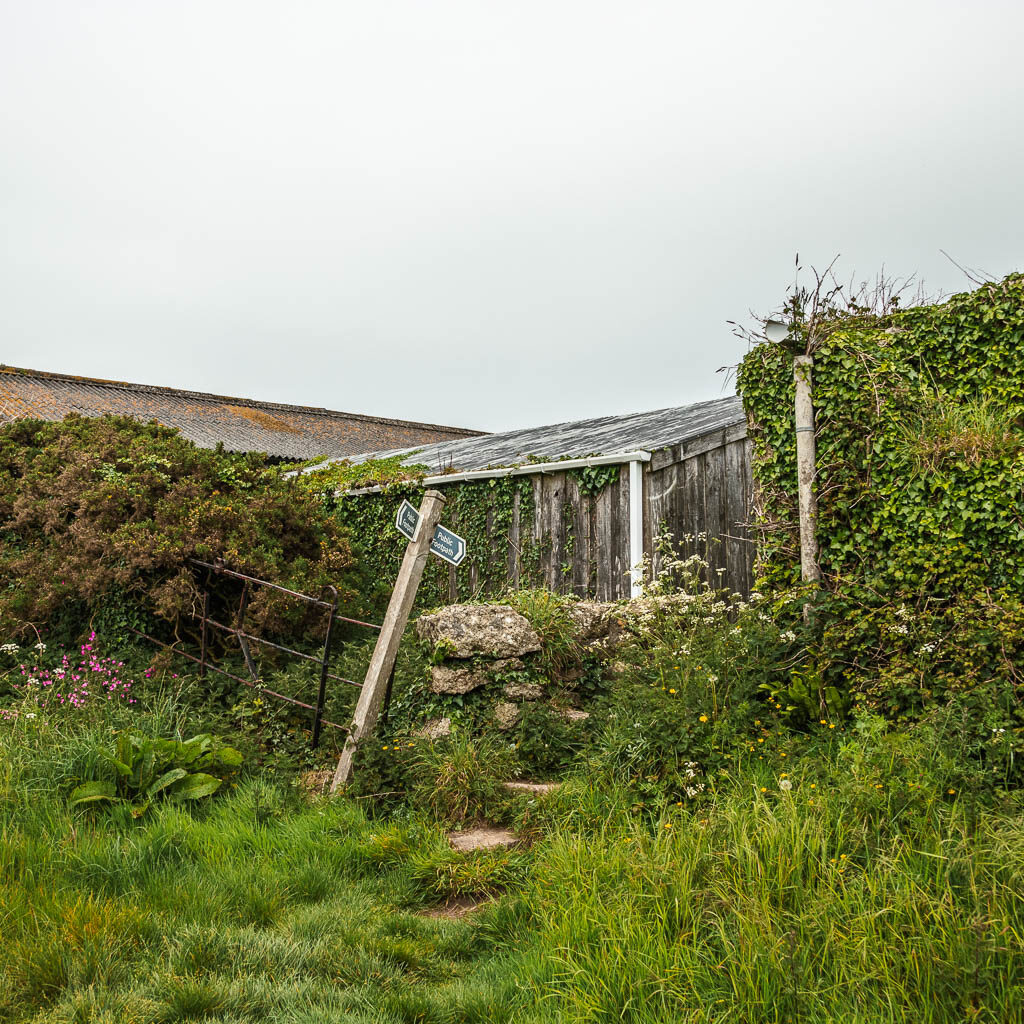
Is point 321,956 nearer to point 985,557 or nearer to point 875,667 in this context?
point 875,667

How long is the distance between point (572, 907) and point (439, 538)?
2.84 meters

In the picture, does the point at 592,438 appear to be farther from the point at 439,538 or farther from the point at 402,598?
the point at 402,598

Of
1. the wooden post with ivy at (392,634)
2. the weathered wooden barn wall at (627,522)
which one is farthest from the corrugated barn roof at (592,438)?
the wooden post with ivy at (392,634)

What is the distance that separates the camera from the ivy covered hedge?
189 inches

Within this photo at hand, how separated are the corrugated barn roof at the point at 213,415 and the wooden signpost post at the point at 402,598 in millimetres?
15469

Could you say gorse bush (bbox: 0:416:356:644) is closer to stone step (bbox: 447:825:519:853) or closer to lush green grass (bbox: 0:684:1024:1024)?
lush green grass (bbox: 0:684:1024:1024)

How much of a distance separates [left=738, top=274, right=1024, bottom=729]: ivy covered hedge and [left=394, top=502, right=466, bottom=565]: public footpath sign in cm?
245

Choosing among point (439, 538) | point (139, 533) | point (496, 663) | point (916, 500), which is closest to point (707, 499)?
point (916, 500)

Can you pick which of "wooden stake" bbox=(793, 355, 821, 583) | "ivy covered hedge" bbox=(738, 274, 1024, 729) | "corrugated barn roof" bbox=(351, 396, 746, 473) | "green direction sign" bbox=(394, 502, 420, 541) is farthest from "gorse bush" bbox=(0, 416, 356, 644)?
"ivy covered hedge" bbox=(738, 274, 1024, 729)

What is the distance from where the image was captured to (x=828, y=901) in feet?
9.27

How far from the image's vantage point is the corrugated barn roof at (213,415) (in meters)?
21.2

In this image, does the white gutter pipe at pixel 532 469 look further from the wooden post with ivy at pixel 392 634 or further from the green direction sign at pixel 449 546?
the green direction sign at pixel 449 546

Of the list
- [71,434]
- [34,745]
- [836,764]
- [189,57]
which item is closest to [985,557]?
[836,764]

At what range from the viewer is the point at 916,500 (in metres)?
5.31
